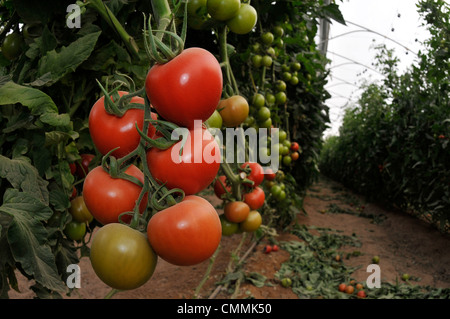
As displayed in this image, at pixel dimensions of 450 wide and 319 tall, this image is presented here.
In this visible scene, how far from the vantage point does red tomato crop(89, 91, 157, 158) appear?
456mm

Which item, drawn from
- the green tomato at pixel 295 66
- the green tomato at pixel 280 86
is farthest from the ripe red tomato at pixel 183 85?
the green tomato at pixel 295 66

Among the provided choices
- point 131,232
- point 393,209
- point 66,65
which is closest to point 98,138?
point 131,232

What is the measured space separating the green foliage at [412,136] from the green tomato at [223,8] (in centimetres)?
321

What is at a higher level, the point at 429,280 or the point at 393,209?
the point at 429,280

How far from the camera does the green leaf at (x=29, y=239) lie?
0.57 metres

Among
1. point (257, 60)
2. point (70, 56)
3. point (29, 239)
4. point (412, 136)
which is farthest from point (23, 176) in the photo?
point (412, 136)

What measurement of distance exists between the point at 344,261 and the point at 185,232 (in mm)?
3516

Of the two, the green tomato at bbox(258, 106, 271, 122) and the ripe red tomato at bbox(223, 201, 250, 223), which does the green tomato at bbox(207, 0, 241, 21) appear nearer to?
the ripe red tomato at bbox(223, 201, 250, 223)

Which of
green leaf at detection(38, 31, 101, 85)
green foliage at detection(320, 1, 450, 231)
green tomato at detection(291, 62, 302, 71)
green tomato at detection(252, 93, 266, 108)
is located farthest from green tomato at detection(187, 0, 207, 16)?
green foliage at detection(320, 1, 450, 231)

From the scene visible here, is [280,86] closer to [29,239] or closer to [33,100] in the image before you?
[33,100]

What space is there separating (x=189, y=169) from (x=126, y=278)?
162 millimetres

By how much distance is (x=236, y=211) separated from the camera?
38.9 inches
